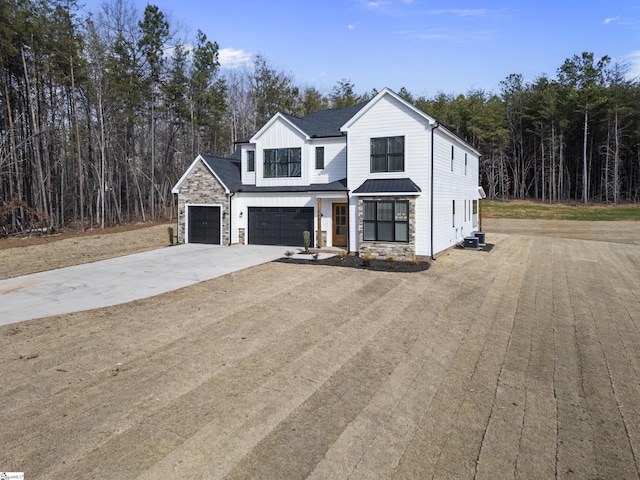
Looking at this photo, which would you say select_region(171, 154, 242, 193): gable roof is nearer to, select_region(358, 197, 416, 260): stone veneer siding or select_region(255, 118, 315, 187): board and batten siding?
select_region(255, 118, 315, 187): board and batten siding

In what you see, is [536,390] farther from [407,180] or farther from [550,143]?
[550,143]

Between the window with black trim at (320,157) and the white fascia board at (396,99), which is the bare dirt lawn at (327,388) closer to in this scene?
the white fascia board at (396,99)

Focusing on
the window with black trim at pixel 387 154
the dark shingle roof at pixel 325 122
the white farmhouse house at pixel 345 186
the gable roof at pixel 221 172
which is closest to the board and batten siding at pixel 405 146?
the white farmhouse house at pixel 345 186

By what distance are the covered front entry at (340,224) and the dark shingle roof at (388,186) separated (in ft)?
7.59

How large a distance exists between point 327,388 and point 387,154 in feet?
41.0

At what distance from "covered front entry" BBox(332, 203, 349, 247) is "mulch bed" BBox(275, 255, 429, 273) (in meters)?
2.50

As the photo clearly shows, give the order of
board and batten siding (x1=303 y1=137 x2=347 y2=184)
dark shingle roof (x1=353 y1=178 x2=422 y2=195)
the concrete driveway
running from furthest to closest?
board and batten siding (x1=303 y1=137 x2=347 y2=184), dark shingle roof (x1=353 y1=178 x2=422 y2=195), the concrete driveway

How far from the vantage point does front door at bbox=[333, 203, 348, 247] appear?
1853cm

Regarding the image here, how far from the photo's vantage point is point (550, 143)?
46.2 m

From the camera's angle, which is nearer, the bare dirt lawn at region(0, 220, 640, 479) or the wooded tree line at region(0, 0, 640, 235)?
the bare dirt lawn at region(0, 220, 640, 479)

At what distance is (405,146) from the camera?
1600cm

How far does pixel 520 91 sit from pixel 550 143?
874 centimetres

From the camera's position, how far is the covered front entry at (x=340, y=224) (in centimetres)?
1852

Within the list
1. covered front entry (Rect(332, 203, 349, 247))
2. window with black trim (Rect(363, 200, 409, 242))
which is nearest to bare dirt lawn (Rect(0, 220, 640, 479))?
window with black trim (Rect(363, 200, 409, 242))
